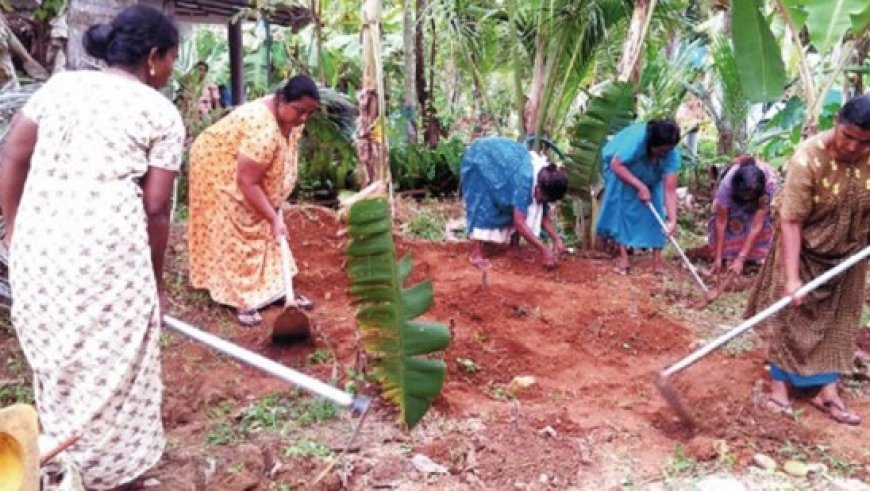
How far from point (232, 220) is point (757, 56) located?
9.32 ft

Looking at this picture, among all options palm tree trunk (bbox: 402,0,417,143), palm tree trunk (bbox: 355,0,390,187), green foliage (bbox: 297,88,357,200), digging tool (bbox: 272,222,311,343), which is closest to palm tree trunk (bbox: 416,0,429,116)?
palm tree trunk (bbox: 402,0,417,143)

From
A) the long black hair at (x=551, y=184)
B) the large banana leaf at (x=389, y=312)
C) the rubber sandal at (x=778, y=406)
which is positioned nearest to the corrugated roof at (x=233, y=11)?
the long black hair at (x=551, y=184)

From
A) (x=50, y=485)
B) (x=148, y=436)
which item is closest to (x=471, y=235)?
(x=148, y=436)

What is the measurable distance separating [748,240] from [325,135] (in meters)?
4.30

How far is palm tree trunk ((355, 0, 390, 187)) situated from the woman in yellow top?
1.12 ft

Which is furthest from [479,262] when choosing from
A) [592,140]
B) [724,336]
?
[724,336]

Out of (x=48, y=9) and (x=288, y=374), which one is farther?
(x=48, y=9)

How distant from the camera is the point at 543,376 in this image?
3.78m

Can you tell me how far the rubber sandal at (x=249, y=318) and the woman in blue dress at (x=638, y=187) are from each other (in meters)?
2.69

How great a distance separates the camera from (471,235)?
560cm

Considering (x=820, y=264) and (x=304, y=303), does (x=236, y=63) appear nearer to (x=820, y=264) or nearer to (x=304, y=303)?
(x=304, y=303)

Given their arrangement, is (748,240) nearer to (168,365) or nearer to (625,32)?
(625,32)

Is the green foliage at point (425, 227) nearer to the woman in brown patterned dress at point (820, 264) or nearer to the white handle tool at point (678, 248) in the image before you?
the white handle tool at point (678, 248)

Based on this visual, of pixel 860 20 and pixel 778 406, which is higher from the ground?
pixel 860 20
